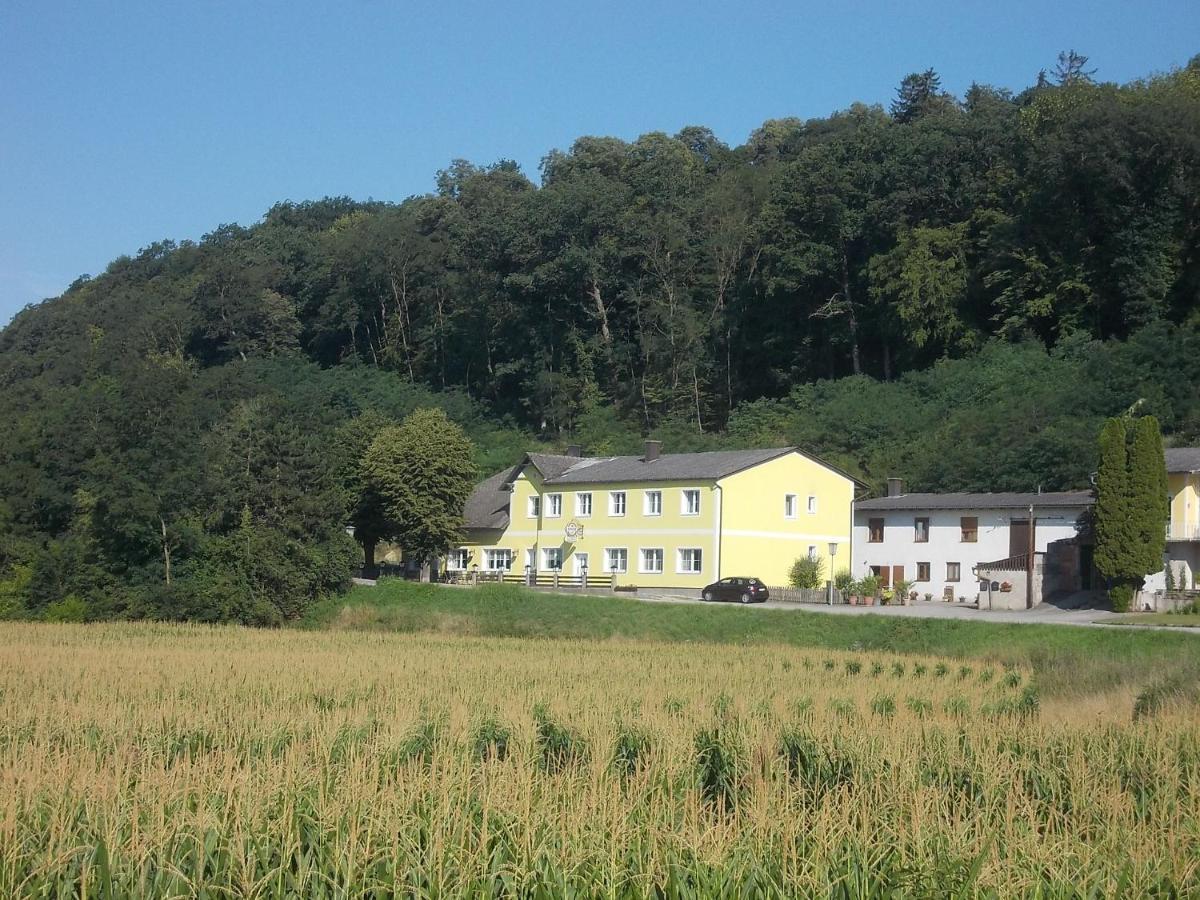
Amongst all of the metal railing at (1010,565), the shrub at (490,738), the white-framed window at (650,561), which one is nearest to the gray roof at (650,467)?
the white-framed window at (650,561)

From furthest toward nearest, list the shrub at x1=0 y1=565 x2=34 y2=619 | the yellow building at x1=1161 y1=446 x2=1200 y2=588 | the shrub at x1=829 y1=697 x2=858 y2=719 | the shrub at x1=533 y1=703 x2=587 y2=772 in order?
1. the shrub at x1=0 y1=565 x2=34 y2=619
2. the yellow building at x1=1161 y1=446 x2=1200 y2=588
3. the shrub at x1=829 y1=697 x2=858 y2=719
4. the shrub at x1=533 y1=703 x2=587 y2=772

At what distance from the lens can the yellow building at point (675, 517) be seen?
195ft

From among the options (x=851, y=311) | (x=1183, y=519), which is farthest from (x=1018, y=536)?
(x=851, y=311)

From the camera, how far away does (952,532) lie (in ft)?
190

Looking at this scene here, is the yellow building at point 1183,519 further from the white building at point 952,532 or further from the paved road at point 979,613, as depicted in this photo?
the paved road at point 979,613

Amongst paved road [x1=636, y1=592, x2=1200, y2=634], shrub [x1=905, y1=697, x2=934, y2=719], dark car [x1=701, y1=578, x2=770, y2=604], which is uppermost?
dark car [x1=701, y1=578, x2=770, y2=604]

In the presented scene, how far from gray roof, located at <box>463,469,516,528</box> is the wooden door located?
26346mm

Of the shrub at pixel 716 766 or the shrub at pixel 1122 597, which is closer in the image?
the shrub at pixel 716 766

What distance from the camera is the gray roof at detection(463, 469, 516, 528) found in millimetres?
69375

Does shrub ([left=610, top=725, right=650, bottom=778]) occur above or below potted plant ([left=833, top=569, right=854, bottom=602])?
below

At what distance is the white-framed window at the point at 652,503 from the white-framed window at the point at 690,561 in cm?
243

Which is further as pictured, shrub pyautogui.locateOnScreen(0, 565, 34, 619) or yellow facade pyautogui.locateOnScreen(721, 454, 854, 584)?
yellow facade pyautogui.locateOnScreen(721, 454, 854, 584)

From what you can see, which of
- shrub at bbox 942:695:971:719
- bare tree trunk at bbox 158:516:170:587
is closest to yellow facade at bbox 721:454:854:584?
bare tree trunk at bbox 158:516:170:587

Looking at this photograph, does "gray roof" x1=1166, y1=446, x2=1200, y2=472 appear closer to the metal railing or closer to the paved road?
the metal railing
